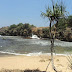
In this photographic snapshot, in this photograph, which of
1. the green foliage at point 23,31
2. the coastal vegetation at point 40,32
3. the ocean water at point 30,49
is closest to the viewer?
the ocean water at point 30,49

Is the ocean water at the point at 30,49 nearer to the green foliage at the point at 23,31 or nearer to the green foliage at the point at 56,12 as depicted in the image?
the green foliage at the point at 56,12

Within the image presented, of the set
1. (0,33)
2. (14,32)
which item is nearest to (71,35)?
(14,32)

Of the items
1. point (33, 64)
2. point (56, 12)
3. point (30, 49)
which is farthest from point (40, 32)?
point (56, 12)

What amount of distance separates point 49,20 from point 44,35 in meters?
42.7

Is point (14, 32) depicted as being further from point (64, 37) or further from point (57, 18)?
point (57, 18)

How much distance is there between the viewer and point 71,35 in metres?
34.6

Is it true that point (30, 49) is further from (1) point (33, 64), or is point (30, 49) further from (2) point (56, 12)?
(2) point (56, 12)

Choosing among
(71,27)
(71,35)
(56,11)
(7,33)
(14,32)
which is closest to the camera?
(56,11)

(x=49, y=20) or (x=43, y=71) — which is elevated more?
(x=49, y=20)

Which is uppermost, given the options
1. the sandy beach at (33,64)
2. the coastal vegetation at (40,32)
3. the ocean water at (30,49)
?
the coastal vegetation at (40,32)

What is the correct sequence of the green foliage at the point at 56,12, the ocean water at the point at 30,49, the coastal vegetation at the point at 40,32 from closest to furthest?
the green foliage at the point at 56,12
the ocean water at the point at 30,49
the coastal vegetation at the point at 40,32

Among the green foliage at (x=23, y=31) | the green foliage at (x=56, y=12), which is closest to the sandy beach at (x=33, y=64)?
the green foliage at (x=56, y=12)

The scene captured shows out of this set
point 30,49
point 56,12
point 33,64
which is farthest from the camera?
point 30,49

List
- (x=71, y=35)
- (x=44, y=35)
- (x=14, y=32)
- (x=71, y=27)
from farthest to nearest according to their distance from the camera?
(x=14, y=32)
(x=44, y=35)
(x=71, y=27)
(x=71, y=35)
